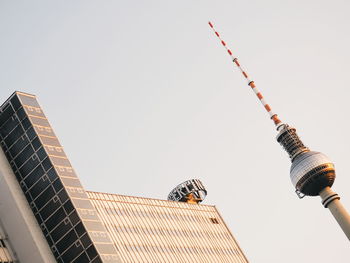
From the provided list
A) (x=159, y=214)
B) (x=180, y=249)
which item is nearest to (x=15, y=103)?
(x=159, y=214)

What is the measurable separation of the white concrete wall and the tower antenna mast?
72.4 metres

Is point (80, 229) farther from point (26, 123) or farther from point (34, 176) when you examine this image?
point (26, 123)

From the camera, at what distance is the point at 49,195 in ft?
237

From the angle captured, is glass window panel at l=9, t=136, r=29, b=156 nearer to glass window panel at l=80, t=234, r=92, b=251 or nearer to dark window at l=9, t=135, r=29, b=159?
dark window at l=9, t=135, r=29, b=159

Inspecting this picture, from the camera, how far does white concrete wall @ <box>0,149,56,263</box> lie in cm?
6888

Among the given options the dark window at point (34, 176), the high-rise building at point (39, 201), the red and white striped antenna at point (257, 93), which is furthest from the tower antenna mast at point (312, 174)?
the dark window at point (34, 176)

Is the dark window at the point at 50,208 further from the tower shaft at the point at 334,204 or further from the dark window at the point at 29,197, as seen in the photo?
the tower shaft at the point at 334,204

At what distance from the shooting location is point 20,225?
7056cm

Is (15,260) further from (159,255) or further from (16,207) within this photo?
(159,255)

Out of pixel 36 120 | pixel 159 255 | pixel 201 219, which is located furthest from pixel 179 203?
pixel 36 120

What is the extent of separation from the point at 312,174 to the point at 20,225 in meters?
74.7

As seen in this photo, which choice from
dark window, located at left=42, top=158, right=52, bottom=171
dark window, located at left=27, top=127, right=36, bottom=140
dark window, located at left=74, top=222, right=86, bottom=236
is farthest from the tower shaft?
dark window, located at left=27, top=127, right=36, bottom=140

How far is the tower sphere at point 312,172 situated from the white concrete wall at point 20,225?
2860 inches

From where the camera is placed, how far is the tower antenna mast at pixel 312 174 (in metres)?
130
